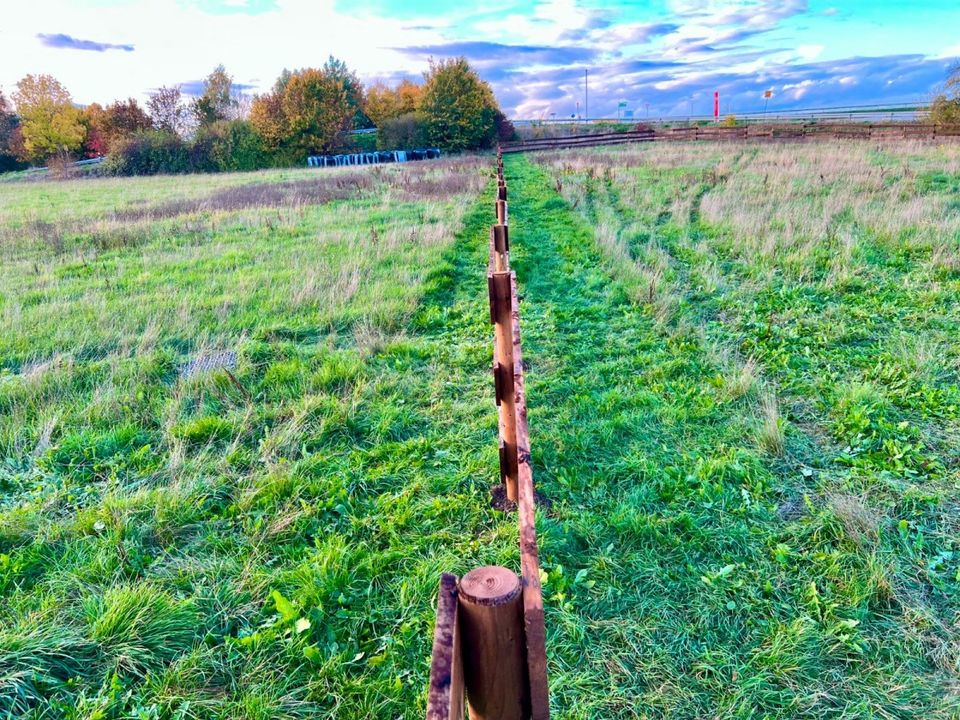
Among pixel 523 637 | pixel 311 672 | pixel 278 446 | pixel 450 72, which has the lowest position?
pixel 311 672

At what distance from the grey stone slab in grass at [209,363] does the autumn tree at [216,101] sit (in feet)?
207

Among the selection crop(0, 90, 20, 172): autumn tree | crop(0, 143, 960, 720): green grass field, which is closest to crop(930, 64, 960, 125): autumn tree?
crop(0, 143, 960, 720): green grass field

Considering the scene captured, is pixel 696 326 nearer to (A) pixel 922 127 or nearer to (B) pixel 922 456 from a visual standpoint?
(B) pixel 922 456

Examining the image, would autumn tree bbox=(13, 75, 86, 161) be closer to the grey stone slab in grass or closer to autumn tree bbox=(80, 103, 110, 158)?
autumn tree bbox=(80, 103, 110, 158)

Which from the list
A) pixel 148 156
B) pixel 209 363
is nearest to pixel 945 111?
pixel 209 363

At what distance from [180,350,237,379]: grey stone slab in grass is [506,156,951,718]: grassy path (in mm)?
3199

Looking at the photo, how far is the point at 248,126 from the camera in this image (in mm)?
51000

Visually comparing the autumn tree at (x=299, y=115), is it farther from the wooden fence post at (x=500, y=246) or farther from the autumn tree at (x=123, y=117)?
the wooden fence post at (x=500, y=246)

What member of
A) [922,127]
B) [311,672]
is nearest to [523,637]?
[311,672]

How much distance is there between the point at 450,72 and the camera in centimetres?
5188

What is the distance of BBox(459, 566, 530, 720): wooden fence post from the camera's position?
1.33 m

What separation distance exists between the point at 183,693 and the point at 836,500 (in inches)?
151

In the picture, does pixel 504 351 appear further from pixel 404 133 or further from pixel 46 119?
pixel 46 119

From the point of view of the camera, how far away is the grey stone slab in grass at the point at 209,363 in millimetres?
5771
